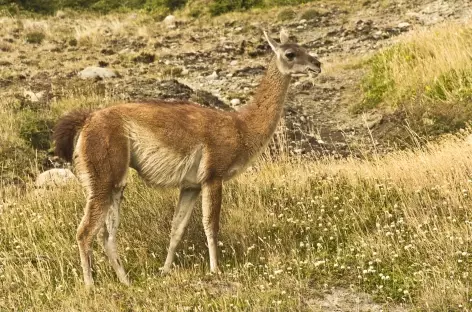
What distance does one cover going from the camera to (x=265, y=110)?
7.55 meters

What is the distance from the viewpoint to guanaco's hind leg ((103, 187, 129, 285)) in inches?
273

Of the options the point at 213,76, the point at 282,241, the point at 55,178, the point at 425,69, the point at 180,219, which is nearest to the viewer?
the point at 180,219

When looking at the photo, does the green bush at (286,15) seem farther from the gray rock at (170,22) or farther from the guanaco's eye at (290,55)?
the guanaco's eye at (290,55)

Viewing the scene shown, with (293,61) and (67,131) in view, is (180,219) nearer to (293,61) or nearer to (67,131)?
(67,131)

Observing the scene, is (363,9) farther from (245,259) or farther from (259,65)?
(245,259)

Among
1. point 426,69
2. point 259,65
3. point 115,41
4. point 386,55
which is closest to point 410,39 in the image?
point 386,55

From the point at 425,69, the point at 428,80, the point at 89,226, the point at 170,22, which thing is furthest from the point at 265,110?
the point at 170,22

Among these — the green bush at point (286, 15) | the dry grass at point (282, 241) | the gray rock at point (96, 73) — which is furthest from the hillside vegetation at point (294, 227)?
the green bush at point (286, 15)

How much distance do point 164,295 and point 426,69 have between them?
35.0 feet

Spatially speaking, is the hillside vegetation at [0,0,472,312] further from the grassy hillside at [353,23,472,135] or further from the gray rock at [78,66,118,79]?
the gray rock at [78,66,118,79]

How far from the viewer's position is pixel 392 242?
7215 millimetres

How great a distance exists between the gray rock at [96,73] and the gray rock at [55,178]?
9049 mm

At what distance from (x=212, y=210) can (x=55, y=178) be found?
3.69 m

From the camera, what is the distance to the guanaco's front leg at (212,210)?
23.2 ft
